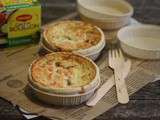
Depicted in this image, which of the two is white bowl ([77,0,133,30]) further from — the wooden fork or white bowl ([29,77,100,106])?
white bowl ([29,77,100,106])

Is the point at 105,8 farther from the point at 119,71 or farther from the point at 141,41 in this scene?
the point at 119,71

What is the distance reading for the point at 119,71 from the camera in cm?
95

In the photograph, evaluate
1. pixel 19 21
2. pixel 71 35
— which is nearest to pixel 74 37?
pixel 71 35

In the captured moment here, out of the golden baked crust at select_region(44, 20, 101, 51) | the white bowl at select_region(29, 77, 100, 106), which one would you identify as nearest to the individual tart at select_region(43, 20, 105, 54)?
the golden baked crust at select_region(44, 20, 101, 51)

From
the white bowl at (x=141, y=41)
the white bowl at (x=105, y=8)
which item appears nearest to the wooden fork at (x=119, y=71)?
the white bowl at (x=141, y=41)

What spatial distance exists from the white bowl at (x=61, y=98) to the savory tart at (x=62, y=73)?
1cm

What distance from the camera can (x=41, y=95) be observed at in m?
0.82

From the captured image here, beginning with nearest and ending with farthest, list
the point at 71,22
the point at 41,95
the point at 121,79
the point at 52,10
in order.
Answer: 1. the point at 41,95
2. the point at 121,79
3. the point at 71,22
4. the point at 52,10

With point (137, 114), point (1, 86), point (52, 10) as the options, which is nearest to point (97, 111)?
point (137, 114)

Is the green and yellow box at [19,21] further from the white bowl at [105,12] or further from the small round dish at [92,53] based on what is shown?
the white bowl at [105,12]

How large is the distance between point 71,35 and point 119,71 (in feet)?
0.50

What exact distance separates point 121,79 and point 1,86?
0.26 metres

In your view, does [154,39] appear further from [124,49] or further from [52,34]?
[52,34]

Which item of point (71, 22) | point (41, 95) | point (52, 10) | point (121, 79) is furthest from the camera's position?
point (52, 10)
